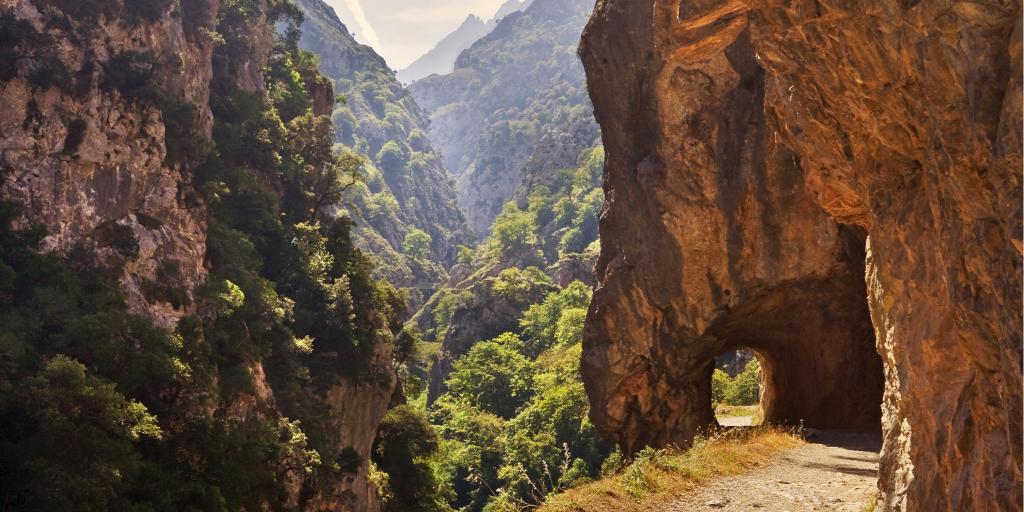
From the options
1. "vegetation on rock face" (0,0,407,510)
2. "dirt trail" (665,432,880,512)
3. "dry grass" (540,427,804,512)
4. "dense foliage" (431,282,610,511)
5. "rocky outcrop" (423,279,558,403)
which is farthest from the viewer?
"rocky outcrop" (423,279,558,403)

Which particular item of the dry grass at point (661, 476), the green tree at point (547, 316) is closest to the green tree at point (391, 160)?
the green tree at point (547, 316)

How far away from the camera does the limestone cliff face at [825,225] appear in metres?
6.11

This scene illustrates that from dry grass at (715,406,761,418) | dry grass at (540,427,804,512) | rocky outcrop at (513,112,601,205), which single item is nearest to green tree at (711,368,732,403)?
dry grass at (715,406,761,418)

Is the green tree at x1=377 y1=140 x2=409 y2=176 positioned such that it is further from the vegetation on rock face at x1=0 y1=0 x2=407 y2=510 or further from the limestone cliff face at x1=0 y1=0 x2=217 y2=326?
the limestone cliff face at x1=0 y1=0 x2=217 y2=326

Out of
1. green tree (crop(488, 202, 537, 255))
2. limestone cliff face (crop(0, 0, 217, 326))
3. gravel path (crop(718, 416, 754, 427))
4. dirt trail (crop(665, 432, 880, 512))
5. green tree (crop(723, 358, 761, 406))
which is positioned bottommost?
gravel path (crop(718, 416, 754, 427))

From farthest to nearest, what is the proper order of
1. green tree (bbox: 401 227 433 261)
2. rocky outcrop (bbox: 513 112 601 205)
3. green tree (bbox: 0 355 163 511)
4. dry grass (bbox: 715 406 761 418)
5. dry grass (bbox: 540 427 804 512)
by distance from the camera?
rocky outcrop (bbox: 513 112 601 205) → green tree (bbox: 401 227 433 261) → dry grass (bbox: 715 406 761 418) → green tree (bbox: 0 355 163 511) → dry grass (bbox: 540 427 804 512)

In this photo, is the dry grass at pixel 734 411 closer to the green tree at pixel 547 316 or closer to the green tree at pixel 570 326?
the green tree at pixel 570 326

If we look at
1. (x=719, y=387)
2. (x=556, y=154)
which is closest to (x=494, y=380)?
(x=719, y=387)

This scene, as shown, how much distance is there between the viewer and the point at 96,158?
28.2 m

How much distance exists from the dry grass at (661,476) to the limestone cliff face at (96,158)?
18592 mm

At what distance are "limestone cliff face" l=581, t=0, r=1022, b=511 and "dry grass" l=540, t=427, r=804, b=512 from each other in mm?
3540

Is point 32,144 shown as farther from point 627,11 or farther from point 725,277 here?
point 725,277

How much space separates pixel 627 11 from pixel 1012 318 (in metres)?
23.2

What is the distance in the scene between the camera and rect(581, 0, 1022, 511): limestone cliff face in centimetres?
611
